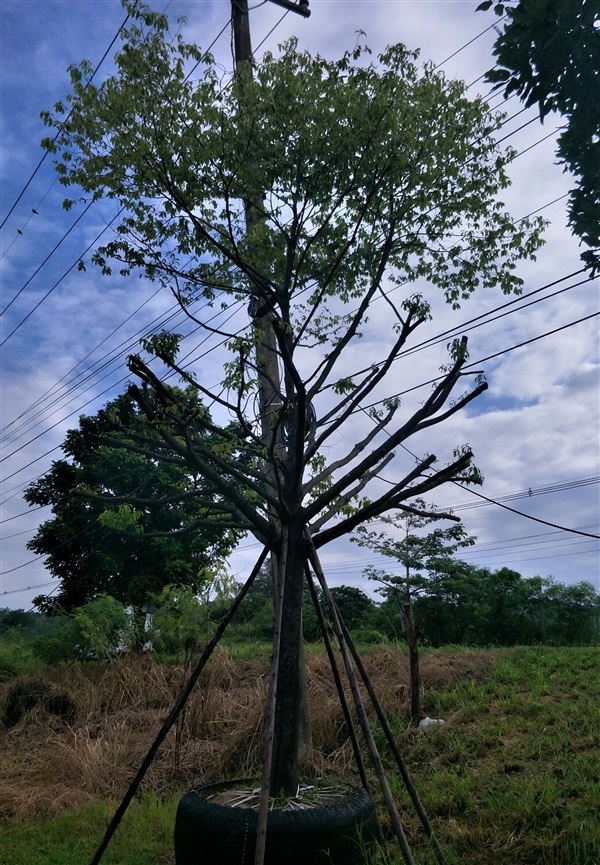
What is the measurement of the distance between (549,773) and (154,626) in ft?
32.8

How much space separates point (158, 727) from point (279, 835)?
6.99m

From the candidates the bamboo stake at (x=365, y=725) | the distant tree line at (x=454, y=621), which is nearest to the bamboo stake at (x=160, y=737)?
the bamboo stake at (x=365, y=725)

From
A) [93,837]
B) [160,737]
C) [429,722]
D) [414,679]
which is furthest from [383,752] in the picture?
[160,737]

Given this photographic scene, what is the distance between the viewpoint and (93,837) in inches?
295

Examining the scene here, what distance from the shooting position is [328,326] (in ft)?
31.4

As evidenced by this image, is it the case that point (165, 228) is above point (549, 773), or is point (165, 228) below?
above

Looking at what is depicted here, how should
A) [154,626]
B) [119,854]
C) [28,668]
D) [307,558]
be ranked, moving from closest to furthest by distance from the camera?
[307,558]
[119,854]
[154,626]
[28,668]

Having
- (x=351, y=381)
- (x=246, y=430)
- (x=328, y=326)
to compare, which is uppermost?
(x=328, y=326)

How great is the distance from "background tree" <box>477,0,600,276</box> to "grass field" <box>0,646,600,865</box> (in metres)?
4.66

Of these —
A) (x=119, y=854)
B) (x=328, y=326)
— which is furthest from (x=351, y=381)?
(x=119, y=854)

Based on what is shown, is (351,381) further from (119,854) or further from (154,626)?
(154,626)

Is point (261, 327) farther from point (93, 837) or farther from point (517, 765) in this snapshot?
point (93, 837)

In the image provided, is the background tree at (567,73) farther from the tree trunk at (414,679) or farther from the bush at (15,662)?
the bush at (15,662)

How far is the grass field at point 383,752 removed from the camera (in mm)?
6281
